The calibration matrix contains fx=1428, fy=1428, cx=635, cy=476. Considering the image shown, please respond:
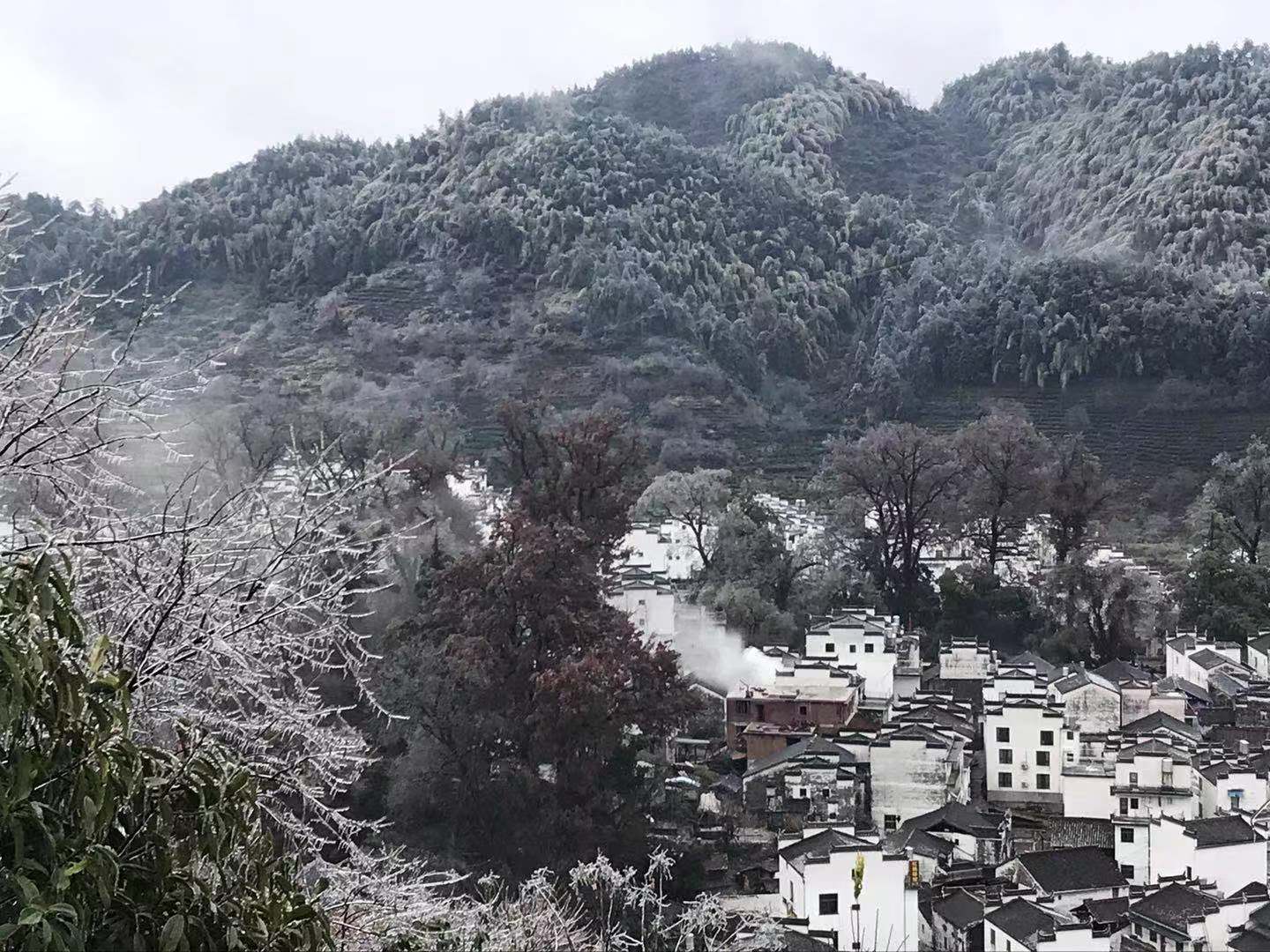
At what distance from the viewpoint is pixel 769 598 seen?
1490 cm

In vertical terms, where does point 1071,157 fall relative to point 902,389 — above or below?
above

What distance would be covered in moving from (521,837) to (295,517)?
19.6ft

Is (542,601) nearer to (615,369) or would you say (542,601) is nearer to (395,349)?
(615,369)

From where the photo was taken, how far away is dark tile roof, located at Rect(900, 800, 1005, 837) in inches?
347

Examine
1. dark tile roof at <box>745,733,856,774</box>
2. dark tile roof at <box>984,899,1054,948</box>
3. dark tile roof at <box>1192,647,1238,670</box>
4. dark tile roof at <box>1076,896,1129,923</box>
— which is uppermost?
dark tile roof at <box>1192,647,1238,670</box>

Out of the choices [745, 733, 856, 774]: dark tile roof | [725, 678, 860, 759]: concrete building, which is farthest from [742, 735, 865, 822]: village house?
[725, 678, 860, 759]: concrete building

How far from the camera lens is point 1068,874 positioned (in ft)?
26.2

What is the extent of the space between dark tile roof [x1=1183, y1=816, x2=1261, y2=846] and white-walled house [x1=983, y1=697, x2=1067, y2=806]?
232cm

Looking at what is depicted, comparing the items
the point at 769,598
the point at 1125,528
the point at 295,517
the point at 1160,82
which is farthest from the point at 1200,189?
the point at 295,517

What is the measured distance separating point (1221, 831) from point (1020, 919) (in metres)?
1.52

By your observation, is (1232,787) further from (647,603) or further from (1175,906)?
(647,603)

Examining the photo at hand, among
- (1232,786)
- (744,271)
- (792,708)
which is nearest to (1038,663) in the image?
(792,708)

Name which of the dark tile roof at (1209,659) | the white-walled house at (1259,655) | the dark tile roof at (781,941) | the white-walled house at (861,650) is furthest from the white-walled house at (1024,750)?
the dark tile roof at (781,941)

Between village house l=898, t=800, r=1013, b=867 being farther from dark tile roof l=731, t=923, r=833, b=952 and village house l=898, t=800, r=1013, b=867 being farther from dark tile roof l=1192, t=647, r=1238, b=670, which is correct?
dark tile roof l=1192, t=647, r=1238, b=670
